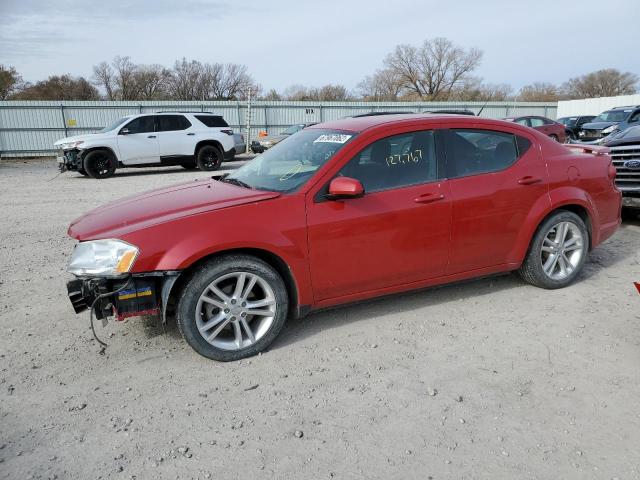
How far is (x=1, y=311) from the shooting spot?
4.29m

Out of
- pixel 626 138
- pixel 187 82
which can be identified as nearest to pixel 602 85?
pixel 187 82

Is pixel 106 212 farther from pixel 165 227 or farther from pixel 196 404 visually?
pixel 196 404

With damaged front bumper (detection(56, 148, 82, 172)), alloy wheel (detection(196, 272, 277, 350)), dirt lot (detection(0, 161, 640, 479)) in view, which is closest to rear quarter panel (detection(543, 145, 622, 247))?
dirt lot (detection(0, 161, 640, 479))

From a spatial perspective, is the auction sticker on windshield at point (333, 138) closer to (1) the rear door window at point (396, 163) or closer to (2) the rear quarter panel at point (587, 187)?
(1) the rear door window at point (396, 163)

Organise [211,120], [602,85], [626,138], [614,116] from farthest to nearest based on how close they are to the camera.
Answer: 1. [602,85]
2. [614,116]
3. [211,120]
4. [626,138]

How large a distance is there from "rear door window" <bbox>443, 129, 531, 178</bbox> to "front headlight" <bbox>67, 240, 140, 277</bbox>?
2505 millimetres

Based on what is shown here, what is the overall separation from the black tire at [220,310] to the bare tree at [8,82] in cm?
4330

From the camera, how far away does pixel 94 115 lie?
79.7 ft

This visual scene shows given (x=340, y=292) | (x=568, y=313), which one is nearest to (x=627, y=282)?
(x=568, y=313)

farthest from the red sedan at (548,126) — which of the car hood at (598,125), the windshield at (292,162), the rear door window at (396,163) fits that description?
the windshield at (292,162)

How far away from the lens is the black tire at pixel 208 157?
15.9m

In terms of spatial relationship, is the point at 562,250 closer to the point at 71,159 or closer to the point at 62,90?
the point at 71,159

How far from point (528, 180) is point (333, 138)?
68.8 inches

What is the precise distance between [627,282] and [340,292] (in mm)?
3056
